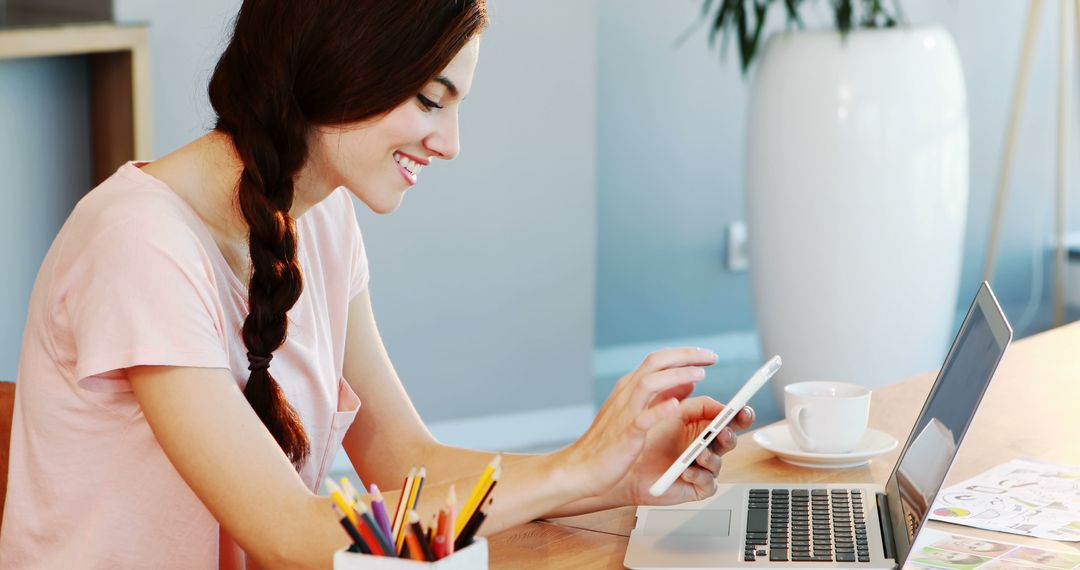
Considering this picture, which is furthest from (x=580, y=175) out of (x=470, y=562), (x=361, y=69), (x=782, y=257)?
(x=470, y=562)

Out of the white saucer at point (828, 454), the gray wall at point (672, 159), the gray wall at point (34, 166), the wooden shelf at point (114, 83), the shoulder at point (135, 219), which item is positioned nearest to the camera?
the shoulder at point (135, 219)

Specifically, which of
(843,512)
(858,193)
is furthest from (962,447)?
(858,193)

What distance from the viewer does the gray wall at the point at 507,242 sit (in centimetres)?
313

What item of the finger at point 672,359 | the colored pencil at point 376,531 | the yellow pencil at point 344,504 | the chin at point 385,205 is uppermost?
the chin at point 385,205

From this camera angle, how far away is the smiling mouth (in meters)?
1.25

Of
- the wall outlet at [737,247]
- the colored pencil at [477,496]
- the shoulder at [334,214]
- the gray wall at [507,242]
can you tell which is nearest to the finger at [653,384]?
the colored pencil at [477,496]

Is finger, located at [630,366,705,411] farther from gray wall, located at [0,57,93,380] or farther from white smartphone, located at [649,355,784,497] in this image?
gray wall, located at [0,57,93,380]

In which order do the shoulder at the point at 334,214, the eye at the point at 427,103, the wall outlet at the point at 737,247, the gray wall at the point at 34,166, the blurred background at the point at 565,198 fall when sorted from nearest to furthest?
1. the eye at the point at 427,103
2. the shoulder at the point at 334,214
3. the gray wall at the point at 34,166
4. the blurred background at the point at 565,198
5. the wall outlet at the point at 737,247

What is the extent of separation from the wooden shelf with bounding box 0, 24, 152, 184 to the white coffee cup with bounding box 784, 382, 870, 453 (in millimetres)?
1579

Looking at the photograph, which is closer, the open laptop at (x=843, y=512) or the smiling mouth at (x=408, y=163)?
the open laptop at (x=843, y=512)

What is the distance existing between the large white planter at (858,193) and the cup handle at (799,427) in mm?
1942

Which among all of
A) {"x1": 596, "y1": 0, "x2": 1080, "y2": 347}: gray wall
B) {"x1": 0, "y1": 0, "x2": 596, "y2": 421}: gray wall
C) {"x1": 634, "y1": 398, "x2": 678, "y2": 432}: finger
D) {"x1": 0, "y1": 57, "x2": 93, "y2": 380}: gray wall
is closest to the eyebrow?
{"x1": 634, "y1": 398, "x2": 678, "y2": 432}: finger

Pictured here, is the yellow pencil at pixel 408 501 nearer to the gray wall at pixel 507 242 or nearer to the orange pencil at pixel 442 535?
the orange pencil at pixel 442 535

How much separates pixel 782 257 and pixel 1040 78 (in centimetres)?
168
